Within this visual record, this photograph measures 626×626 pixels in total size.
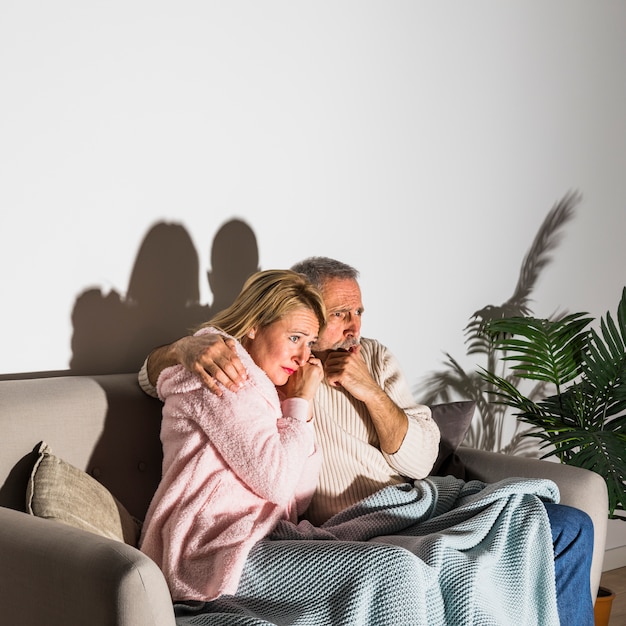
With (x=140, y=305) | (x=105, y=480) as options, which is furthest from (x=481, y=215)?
(x=105, y=480)

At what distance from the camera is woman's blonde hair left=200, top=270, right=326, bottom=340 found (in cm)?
227

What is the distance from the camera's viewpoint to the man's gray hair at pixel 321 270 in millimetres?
2568

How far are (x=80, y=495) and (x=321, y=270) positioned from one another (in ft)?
3.15

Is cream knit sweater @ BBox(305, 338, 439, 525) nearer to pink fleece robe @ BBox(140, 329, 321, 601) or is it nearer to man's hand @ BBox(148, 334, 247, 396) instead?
pink fleece robe @ BBox(140, 329, 321, 601)

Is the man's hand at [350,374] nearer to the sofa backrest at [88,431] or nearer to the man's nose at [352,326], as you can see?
the man's nose at [352,326]

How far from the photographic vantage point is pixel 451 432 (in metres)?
2.80

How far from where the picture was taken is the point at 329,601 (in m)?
1.79

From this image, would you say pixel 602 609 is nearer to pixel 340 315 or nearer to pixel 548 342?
pixel 548 342

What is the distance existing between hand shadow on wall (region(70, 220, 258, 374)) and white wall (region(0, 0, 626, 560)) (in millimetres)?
32

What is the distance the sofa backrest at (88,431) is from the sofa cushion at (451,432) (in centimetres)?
87

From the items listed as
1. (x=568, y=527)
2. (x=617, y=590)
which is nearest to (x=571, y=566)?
(x=568, y=527)

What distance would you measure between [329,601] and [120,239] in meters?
1.19

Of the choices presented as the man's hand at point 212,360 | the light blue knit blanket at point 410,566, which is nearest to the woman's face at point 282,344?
the man's hand at point 212,360

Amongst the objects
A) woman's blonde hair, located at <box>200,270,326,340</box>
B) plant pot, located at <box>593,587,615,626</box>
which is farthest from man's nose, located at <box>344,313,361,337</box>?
plant pot, located at <box>593,587,615,626</box>
